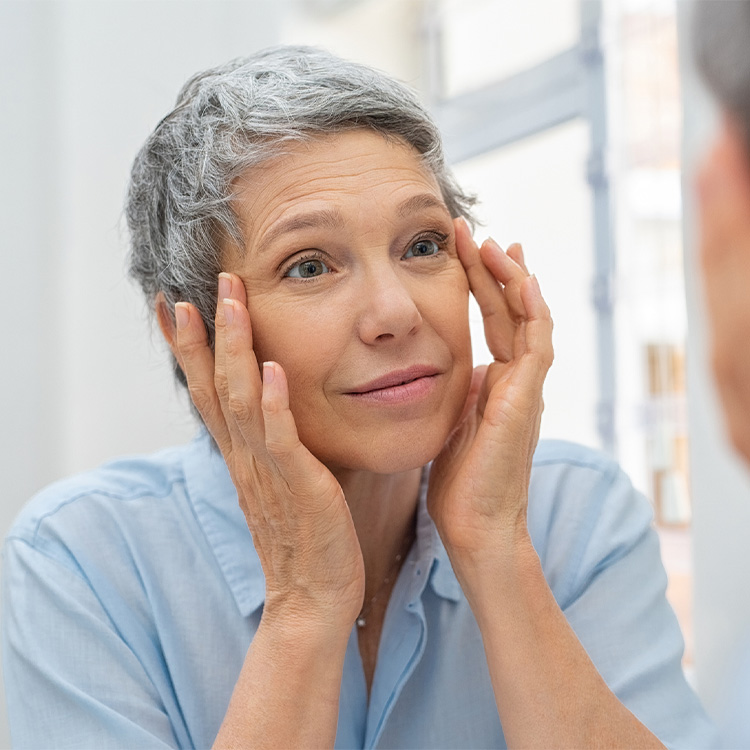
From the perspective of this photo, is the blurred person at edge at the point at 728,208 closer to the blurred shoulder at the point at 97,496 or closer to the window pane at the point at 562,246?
the blurred shoulder at the point at 97,496

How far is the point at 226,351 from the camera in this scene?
4.10 feet

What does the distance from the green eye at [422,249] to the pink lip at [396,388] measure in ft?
0.61

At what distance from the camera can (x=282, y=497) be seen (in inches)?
48.4

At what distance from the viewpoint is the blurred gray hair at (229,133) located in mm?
1287

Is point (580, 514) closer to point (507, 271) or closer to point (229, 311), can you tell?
point (507, 271)

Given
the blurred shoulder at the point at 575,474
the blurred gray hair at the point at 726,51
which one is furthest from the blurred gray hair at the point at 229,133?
the blurred gray hair at the point at 726,51

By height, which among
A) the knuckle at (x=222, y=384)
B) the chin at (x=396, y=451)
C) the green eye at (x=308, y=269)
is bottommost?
the chin at (x=396, y=451)

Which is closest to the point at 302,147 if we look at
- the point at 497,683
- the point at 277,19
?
the point at 497,683

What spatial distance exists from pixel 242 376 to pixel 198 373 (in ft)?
0.35

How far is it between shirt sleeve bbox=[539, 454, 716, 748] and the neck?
0.24 meters

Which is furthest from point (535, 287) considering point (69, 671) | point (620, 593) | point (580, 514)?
point (69, 671)

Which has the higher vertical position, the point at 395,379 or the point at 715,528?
the point at 395,379

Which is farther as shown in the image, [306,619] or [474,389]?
[474,389]

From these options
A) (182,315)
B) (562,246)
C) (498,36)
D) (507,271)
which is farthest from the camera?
(498,36)
